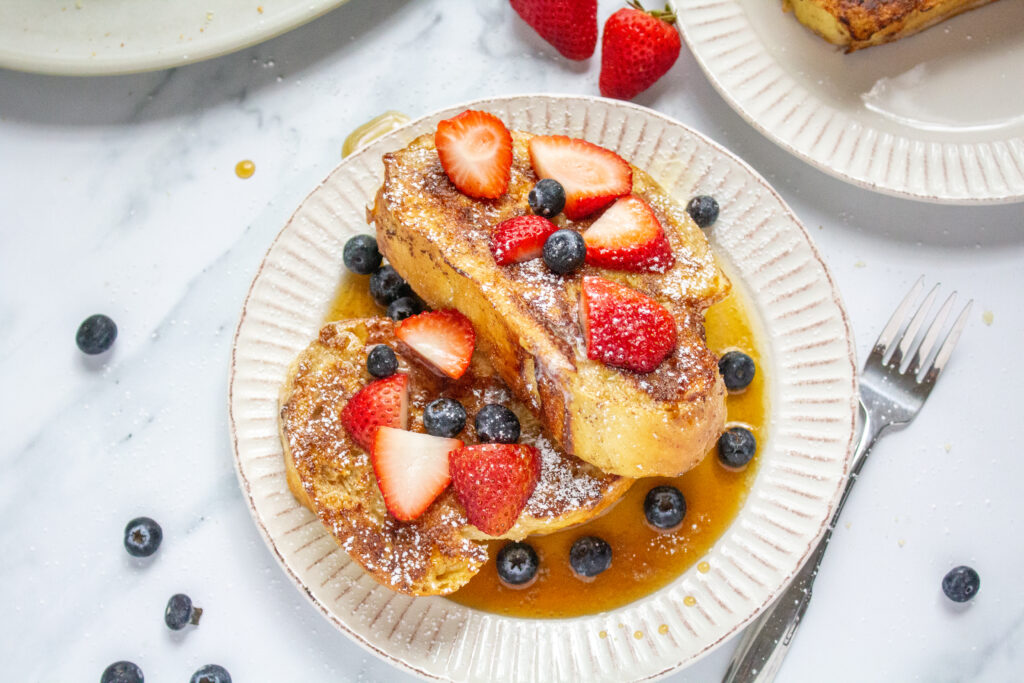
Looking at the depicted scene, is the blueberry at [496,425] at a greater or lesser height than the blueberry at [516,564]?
greater

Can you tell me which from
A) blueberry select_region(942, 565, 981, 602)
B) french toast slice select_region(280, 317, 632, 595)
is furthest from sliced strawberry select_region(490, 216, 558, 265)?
blueberry select_region(942, 565, 981, 602)

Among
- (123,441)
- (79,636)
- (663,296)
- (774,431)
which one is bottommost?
(79,636)

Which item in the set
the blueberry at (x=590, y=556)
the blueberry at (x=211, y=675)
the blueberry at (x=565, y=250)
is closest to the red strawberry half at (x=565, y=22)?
the blueberry at (x=565, y=250)

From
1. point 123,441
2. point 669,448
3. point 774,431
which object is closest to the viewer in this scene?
point 669,448

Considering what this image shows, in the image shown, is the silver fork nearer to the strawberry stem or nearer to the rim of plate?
the rim of plate

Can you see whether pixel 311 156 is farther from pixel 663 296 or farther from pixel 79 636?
pixel 79 636

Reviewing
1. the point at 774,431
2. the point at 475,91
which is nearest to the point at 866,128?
the point at 774,431

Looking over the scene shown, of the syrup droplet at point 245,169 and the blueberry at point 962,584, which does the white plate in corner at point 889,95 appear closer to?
the blueberry at point 962,584
